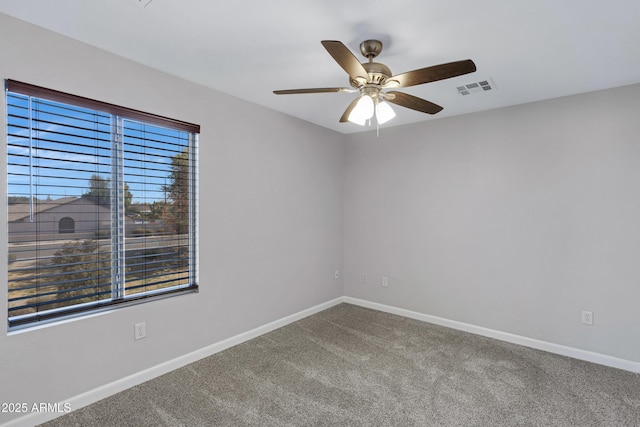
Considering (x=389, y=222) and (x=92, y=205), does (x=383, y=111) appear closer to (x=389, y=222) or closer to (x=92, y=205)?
(x=92, y=205)

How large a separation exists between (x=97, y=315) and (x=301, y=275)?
2143mm

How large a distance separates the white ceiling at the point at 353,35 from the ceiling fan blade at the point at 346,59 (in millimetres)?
276

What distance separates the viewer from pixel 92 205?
2.30m

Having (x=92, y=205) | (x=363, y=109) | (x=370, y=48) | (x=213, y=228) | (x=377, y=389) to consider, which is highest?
(x=370, y=48)

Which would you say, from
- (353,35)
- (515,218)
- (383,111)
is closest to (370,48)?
(353,35)

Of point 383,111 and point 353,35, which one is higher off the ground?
point 353,35

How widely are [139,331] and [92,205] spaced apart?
98 cm

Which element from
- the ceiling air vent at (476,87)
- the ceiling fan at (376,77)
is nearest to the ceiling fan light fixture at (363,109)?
the ceiling fan at (376,77)

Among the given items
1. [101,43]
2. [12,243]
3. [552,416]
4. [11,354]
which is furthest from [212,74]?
[552,416]

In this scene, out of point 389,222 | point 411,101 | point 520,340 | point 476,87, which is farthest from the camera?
point 389,222

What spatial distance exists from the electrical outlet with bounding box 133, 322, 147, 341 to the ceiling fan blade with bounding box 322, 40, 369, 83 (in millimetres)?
2298

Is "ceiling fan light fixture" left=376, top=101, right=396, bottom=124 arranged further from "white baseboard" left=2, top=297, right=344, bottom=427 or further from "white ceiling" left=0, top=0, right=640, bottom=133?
"white baseboard" left=2, top=297, right=344, bottom=427

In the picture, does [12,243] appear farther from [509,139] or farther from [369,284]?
[509,139]

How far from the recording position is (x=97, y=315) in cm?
228
